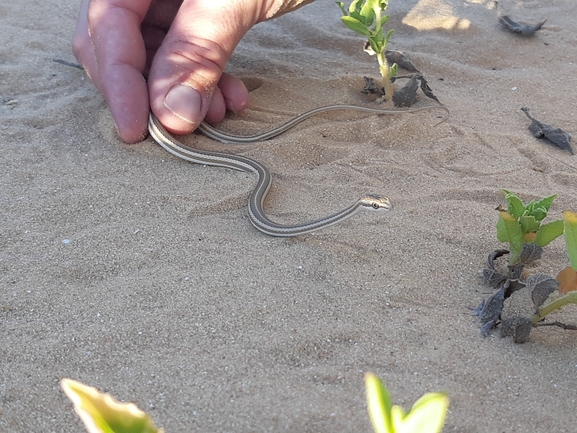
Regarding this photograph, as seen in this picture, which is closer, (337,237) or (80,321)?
(80,321)

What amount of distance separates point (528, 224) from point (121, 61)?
2.50 metres

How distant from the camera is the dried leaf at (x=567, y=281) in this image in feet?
6.62

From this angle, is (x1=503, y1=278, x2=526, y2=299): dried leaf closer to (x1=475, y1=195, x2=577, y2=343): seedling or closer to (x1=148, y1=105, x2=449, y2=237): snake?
(x1=475, y1=195, x2=577, y2=343): seedling

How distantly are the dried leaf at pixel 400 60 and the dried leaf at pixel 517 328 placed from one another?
106 inches

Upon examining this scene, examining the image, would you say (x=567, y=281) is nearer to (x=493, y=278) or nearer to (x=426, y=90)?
(x=493, y=278)

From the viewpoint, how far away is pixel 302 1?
403 centimetres

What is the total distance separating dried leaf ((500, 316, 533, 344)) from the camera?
2.09 metres

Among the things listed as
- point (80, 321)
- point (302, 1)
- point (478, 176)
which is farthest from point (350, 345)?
point (302, 1)

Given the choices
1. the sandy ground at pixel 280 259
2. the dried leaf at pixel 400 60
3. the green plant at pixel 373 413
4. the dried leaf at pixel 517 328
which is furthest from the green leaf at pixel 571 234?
the dried leaf at pixel 400 60

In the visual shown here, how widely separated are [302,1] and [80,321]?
106 inches

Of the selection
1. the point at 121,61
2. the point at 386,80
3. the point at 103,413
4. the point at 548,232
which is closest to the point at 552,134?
the point at 386,80

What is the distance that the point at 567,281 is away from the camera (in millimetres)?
2029

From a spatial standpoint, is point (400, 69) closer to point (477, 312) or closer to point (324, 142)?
point (324, 142)

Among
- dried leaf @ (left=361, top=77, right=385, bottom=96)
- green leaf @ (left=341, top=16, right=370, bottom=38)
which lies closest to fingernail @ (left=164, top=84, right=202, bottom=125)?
green leaf @ (left=341, top=16, right=370, bottom=38)
